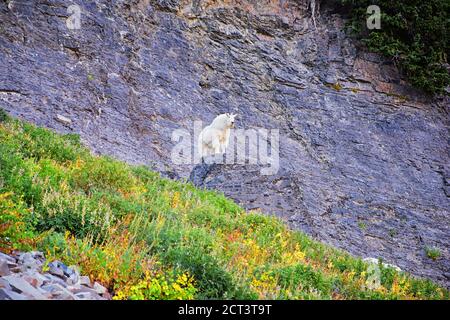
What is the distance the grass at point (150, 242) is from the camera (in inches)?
238

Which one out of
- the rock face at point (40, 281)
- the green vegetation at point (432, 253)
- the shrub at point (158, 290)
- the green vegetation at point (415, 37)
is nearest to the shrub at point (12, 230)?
the rock face at point (40, 281)

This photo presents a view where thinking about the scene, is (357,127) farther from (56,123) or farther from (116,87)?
(56,123)

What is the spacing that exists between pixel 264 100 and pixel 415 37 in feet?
32.5

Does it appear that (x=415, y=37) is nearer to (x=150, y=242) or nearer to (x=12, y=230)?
(x=150, y=242)

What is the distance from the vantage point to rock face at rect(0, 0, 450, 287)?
2102 cm

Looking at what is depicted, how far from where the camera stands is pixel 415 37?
1089 inches

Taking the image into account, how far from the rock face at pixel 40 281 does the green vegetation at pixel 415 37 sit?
85.8 ft

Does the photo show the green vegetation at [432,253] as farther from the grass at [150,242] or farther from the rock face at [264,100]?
the grass at [150,242]

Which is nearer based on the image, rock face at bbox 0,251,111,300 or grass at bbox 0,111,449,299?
rock face at bbox 0,251,111,300

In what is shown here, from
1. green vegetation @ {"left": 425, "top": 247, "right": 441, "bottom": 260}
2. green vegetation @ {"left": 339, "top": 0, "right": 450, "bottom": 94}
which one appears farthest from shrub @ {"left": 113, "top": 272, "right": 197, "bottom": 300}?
green vegetation @ {"left": 339, "top": 0, "right": 450, "bottom": 94}

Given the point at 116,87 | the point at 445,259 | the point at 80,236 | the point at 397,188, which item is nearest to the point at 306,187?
the point at 397,188

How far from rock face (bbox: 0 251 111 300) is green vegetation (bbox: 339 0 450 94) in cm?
2616

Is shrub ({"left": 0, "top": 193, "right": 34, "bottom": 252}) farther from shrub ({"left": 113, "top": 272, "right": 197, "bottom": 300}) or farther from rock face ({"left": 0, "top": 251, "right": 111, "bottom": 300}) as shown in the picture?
shrub ({"left": 113, "top": 272, "right": 197, "bottom": 300})
